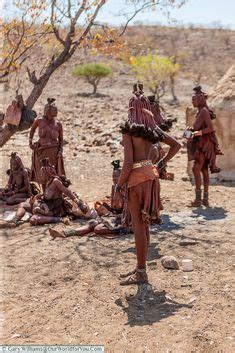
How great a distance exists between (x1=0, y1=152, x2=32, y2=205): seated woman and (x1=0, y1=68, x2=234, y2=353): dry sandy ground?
45.8 inches

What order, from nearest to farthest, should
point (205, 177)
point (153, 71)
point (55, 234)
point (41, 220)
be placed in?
point (55, 234) → point (41, 220) → point (205, 177) → point (153, 71)

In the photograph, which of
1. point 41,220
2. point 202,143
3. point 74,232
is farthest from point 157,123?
point 41,220

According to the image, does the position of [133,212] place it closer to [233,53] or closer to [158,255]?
[158,255]

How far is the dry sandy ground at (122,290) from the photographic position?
12.5ft

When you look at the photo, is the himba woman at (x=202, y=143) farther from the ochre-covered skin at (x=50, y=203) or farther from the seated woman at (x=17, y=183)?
the seated woman at (x=17, y=183)

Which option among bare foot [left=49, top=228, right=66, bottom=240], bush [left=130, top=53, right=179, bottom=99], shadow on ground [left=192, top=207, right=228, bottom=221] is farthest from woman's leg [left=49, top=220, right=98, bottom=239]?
bush [left=130, top=53, right=179, bottom=99]

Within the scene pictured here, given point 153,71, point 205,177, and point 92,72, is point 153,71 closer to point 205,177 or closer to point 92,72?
point 92,72

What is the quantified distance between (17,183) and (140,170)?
414 centimetres

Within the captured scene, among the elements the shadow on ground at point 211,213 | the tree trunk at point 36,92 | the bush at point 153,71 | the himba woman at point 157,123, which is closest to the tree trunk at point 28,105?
the tree trunk at point 36,92

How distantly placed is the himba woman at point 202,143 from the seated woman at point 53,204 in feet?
5.73

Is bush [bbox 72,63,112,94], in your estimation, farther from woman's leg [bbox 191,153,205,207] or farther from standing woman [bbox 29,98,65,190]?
woman's leg [bbox 191,153,205,207]

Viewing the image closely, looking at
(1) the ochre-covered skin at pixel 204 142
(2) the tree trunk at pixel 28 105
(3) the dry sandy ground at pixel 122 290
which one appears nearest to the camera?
(3) the dry sandy ground at pixel 122 290

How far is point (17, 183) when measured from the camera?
821 cm

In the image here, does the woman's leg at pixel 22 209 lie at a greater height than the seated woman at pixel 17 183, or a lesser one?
lesser
